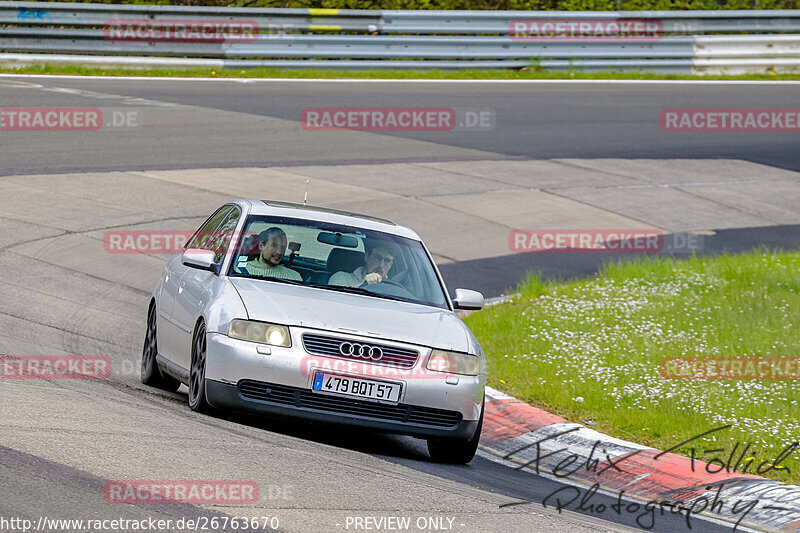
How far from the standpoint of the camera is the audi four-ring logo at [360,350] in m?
7.21

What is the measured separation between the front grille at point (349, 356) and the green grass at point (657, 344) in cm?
203

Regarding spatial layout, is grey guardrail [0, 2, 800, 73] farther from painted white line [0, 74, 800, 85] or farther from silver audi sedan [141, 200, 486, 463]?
silver audi sedan [141, 200, 486, 463]

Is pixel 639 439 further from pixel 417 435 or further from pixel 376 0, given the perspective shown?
pixel 376 0

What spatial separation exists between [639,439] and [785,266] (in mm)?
5914

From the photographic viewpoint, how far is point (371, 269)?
8.45m

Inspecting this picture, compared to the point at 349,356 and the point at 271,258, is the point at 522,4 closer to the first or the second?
the point at 271,258

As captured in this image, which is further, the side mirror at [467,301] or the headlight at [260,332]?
the side mirror at [467,301]

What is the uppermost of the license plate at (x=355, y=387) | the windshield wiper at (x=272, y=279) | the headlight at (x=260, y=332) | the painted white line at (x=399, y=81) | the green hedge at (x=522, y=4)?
the green hedge at (x=522, y=4)

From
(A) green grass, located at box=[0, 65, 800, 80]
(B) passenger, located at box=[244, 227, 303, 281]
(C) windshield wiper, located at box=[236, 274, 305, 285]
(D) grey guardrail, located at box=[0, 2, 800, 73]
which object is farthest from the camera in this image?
(D) grey guardrail, located at box=[0, 2, 800, 73]

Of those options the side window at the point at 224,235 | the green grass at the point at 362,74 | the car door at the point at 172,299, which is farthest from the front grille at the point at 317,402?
the green grass at the point at 362,74

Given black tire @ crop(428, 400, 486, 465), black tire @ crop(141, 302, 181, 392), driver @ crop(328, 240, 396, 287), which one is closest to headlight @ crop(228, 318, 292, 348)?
driver @ crop(328, 240, 396, 287)

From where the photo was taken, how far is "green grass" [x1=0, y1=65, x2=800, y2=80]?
934 inches

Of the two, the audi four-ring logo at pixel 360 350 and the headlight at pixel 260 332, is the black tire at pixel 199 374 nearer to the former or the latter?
the headlight at pixel 260 332

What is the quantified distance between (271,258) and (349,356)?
4.62 ft
